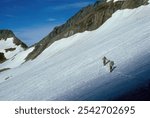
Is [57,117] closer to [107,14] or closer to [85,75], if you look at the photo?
[85,75]

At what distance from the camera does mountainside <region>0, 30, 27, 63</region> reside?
155 meters

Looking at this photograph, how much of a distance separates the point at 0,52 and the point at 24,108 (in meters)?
149

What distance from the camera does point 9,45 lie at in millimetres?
171500

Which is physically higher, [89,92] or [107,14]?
[107,14]

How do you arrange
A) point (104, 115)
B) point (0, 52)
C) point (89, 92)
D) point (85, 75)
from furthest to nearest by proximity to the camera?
point (0, 52) → point (85, 75) → point (89, 92) → point (104, 115)

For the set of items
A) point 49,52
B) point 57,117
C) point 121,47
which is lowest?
point 57,117

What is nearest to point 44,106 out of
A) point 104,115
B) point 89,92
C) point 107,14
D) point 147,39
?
point 104,115

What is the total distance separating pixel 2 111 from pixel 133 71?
38.9 ft

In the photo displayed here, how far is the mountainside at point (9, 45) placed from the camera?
154875 mm

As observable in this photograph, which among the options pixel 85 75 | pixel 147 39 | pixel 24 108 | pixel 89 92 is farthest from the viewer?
pixel 147 39

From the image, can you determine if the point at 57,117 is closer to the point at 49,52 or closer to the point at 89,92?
the point at 89,92

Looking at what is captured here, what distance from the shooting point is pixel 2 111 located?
18375mm

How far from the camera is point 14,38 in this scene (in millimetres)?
177875

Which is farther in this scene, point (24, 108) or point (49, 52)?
point (49, 52)
